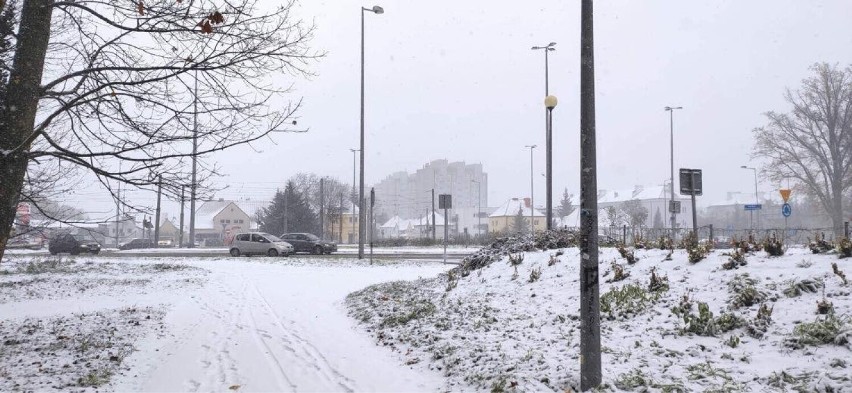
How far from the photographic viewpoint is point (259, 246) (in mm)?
30219

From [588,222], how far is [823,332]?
2.34 meters

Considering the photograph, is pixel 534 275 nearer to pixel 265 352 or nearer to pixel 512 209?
pixel 265 352

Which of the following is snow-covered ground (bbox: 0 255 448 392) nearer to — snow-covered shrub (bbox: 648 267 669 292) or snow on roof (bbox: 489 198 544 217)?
snow-covered shrub (bbox: 648 267 669 292)

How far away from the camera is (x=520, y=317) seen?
293 inches

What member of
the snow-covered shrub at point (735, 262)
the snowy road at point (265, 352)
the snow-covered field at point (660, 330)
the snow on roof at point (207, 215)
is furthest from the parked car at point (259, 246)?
the snow on roof at point (207, 215)

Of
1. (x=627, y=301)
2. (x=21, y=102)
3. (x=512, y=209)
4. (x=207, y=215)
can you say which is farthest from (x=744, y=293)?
(x=207, y=215)

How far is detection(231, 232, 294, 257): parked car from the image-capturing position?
98.5 feet

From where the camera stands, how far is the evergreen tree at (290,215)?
51.1 m

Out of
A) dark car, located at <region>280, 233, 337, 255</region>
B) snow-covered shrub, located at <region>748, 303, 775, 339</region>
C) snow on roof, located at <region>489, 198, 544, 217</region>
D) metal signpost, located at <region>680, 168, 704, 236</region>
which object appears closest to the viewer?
snow-covered shrub, located at <region>748, 303, 775, 339</region>

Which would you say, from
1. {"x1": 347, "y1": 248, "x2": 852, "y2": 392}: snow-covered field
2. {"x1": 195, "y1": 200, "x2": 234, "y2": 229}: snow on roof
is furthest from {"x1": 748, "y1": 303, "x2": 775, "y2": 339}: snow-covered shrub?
{"x1": 195, "y1": 200, "x2": 234, "y2": 229}: snow on roof

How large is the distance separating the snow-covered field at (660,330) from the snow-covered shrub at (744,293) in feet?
0.04

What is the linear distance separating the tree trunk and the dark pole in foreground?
18.0 feet

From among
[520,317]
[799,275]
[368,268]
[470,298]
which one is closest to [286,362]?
[520,317]

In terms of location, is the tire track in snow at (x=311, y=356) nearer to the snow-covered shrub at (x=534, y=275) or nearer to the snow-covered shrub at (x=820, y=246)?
the snow-covered shrub at (x=534, y=275)
